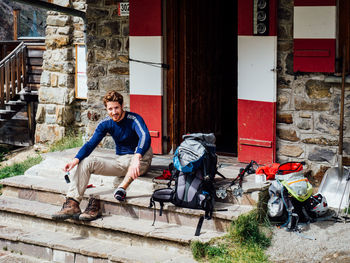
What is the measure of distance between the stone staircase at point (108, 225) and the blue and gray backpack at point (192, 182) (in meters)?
0.09

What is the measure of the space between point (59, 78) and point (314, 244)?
701 centimetres

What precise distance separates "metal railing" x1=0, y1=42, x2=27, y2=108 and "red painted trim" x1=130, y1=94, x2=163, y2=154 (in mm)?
5259

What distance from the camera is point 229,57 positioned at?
9.62m

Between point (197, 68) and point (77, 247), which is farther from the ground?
point (197, 68)

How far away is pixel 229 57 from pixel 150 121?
97.5 inches

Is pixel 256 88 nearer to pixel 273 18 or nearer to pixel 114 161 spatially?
pixel 273 18

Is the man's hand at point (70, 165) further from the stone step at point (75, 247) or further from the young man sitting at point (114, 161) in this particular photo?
the stone step at point (75, 247)

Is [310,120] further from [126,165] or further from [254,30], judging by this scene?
[126,165]

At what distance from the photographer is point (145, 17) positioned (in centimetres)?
754

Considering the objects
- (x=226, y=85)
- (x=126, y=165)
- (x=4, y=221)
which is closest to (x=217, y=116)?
(x=226, y=85)

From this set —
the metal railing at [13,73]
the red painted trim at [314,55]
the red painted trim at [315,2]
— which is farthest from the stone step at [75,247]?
the metal railing at [13,73]

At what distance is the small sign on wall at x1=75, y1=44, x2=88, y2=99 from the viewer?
11.0m

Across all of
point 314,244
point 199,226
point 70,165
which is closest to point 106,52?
point 70,165

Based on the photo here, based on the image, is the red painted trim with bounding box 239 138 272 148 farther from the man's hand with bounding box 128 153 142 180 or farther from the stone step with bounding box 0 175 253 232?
the man's hand with bounding box 128 153 142 180
